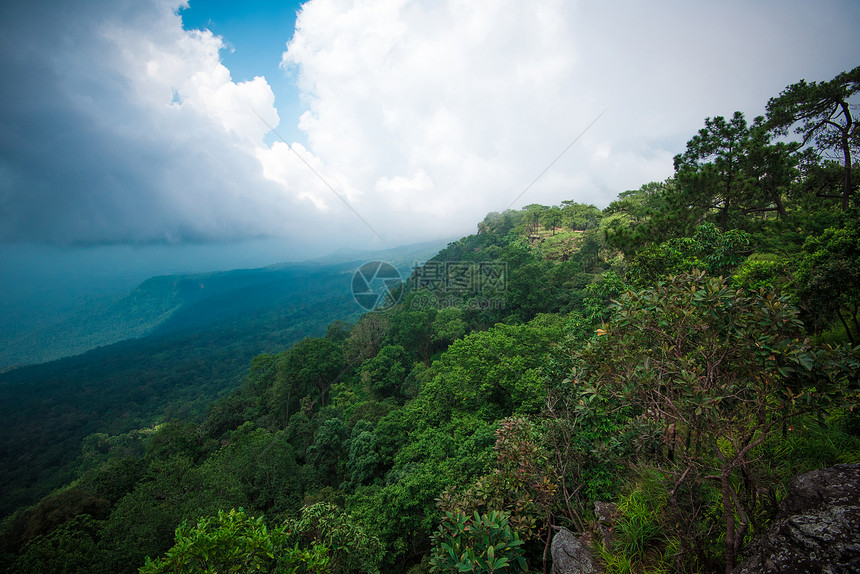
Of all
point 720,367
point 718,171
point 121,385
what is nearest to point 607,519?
point 720,367

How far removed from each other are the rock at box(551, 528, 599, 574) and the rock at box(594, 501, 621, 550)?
353 mm

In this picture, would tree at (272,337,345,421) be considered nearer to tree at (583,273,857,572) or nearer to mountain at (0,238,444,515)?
tree at (583,273,857,572)

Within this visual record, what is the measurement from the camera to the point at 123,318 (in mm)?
190125

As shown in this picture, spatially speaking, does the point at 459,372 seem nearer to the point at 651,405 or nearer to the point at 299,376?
the point at 651,405

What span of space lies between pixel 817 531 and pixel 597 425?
11.9 feet

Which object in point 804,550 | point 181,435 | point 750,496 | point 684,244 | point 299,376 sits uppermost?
point 684,244

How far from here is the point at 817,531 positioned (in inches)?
96.9

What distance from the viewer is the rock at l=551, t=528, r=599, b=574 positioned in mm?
4459

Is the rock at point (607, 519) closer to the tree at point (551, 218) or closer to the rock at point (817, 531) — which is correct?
the rock at point (817, 531)

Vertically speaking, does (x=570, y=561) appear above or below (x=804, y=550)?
below

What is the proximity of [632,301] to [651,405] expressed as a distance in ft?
4.36

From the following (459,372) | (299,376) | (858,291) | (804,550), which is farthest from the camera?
(299,376)

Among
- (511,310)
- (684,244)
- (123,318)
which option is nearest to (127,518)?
(684,244)

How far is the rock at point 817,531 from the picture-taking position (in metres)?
2.35
